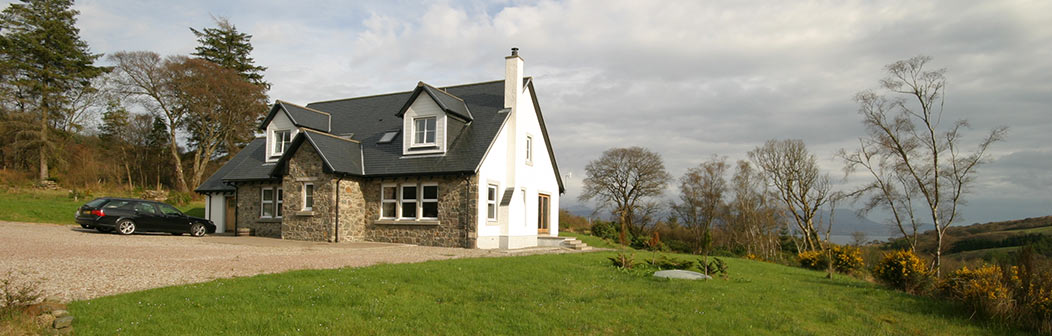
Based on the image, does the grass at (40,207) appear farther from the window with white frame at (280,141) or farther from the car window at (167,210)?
the window with white frame at (280,141)

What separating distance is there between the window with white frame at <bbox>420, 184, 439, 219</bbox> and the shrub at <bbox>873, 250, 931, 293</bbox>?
14.4 m

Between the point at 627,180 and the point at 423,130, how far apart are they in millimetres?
32858

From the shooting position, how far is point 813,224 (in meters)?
44.1

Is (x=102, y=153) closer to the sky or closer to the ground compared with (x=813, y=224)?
closer to the sky

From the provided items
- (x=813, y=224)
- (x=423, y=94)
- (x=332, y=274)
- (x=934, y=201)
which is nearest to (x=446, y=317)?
(x=332, y=274)

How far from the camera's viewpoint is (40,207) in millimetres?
28266

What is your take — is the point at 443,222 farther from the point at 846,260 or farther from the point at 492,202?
the point at 846,260

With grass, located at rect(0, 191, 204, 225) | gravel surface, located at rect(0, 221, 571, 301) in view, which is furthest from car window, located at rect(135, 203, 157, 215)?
grass, located at rect(0, 191, 204, 225)

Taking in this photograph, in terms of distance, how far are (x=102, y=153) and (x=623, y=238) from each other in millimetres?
38223

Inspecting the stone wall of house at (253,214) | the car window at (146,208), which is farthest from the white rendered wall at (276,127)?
the car window at (146,208)

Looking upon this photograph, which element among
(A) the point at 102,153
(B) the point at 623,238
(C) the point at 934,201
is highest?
(A) the point at 102,153

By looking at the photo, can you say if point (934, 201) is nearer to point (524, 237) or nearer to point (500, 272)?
point (524, 237)

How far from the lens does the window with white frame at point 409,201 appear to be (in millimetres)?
21906

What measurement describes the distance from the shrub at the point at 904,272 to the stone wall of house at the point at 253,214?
2173cm
